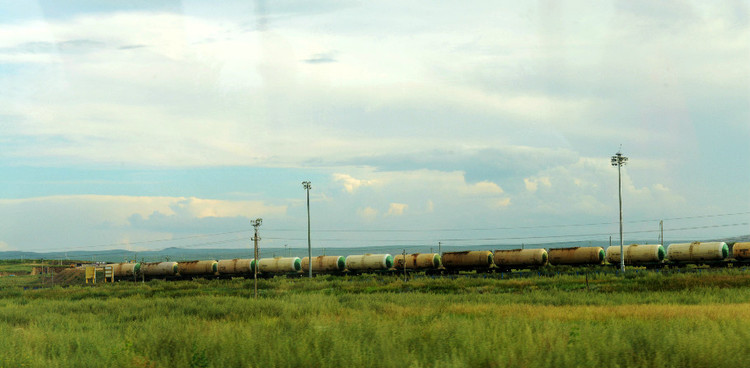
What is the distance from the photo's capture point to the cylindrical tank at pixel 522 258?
6444 cm

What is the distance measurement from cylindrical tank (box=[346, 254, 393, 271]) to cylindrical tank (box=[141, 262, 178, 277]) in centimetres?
2570

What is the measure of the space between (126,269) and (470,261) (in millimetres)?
50369

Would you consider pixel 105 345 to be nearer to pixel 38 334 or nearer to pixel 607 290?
pixel 38 334

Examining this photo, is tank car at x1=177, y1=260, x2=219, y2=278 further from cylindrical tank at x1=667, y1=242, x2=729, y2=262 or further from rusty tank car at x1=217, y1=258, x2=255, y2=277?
cylindrical tank at x1=667, y1=242, x2=729, y2=262

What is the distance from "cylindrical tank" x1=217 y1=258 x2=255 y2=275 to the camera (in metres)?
76.5

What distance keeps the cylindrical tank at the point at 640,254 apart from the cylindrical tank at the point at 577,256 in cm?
123

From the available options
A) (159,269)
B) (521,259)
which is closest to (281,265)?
(159,269)

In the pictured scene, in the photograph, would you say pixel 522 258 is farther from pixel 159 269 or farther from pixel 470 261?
pixel 159 269

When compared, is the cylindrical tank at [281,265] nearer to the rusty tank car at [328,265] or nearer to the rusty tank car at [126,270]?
the rusty tank car at [328,265]

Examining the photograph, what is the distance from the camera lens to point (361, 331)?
66.4 ft

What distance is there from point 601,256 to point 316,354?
2085 inches

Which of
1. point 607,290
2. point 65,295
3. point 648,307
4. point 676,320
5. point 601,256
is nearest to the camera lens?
point 676,320

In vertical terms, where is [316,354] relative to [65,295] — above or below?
above

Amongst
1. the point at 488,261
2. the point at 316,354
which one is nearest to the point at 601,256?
the point at 488,261
